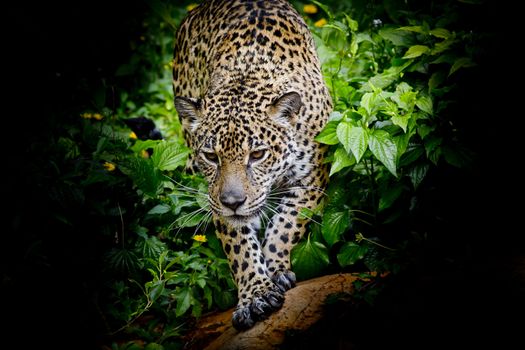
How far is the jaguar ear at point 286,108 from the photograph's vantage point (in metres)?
5.27

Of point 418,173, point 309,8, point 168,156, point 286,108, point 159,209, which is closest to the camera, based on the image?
point 418,173

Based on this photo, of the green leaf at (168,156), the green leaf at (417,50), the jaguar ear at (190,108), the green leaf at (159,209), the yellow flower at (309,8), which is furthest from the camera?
the yellow flower at (309,8)

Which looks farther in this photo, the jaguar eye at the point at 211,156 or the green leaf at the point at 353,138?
the jaguar eye at the point at 211,156

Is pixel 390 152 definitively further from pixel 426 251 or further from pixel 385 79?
pixel 385 79

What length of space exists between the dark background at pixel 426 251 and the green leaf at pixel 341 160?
0.89 metres

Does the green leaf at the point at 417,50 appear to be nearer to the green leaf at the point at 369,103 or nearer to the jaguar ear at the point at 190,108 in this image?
the green leaf at the point at 369,103

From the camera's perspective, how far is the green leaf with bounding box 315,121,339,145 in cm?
512

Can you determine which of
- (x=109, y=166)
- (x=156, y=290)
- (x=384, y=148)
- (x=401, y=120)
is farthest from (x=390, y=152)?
(x=109, y=166)

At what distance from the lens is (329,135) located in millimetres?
5156

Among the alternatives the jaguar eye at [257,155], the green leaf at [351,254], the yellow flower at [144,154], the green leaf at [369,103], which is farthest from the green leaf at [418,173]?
the yellow flower at [144,154]

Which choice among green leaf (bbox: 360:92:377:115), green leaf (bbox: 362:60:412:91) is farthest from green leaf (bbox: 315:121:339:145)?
green leaf (bbox: 362:60:412:91)

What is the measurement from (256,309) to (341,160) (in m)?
1.43

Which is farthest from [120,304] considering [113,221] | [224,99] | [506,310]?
[506,310]

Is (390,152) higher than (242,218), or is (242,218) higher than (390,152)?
(390,152)
